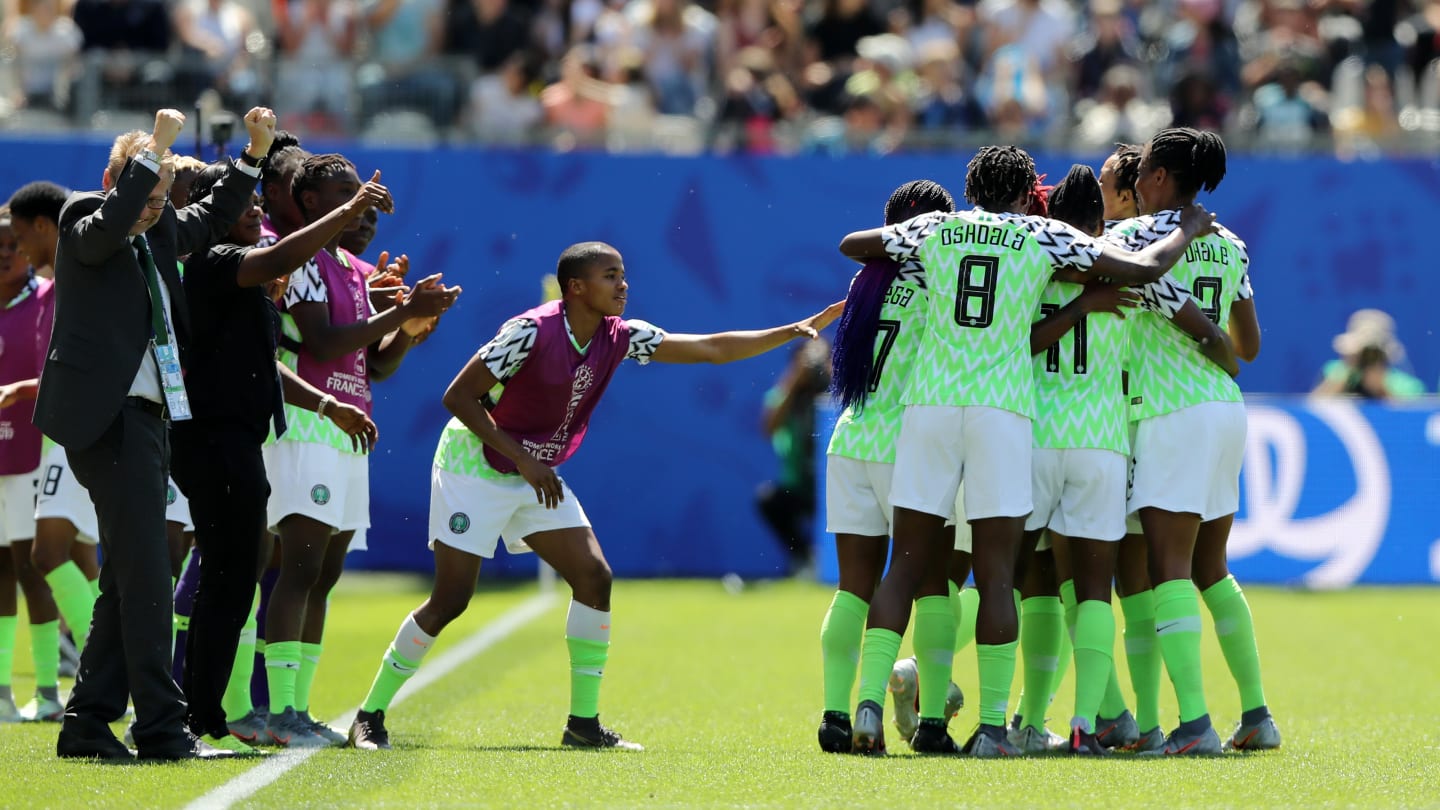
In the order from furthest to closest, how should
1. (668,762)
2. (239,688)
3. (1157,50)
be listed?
(1157,50) → (239,688) → (668,762)

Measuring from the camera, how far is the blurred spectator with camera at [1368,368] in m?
15.9

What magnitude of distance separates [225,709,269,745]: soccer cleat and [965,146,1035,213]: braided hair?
11.5 feet

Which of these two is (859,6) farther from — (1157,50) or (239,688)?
(239,688)

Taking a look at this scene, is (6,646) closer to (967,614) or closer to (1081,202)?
(967,614)

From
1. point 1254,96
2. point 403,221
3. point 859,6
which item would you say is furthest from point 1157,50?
point 403,221

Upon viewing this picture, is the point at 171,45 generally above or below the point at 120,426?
above

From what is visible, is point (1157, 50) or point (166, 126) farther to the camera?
point (1157, 50)

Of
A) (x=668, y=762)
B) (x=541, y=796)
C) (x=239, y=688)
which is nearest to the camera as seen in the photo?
(x=541, y=796)

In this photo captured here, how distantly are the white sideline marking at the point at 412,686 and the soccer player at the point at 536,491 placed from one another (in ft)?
2.11

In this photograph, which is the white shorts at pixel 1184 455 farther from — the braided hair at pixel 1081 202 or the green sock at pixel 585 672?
the green sock at pixel 585 672

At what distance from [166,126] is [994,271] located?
2957mm

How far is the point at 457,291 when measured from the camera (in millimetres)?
7199

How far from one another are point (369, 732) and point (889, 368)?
97.2 inches

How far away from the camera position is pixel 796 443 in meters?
16.3
